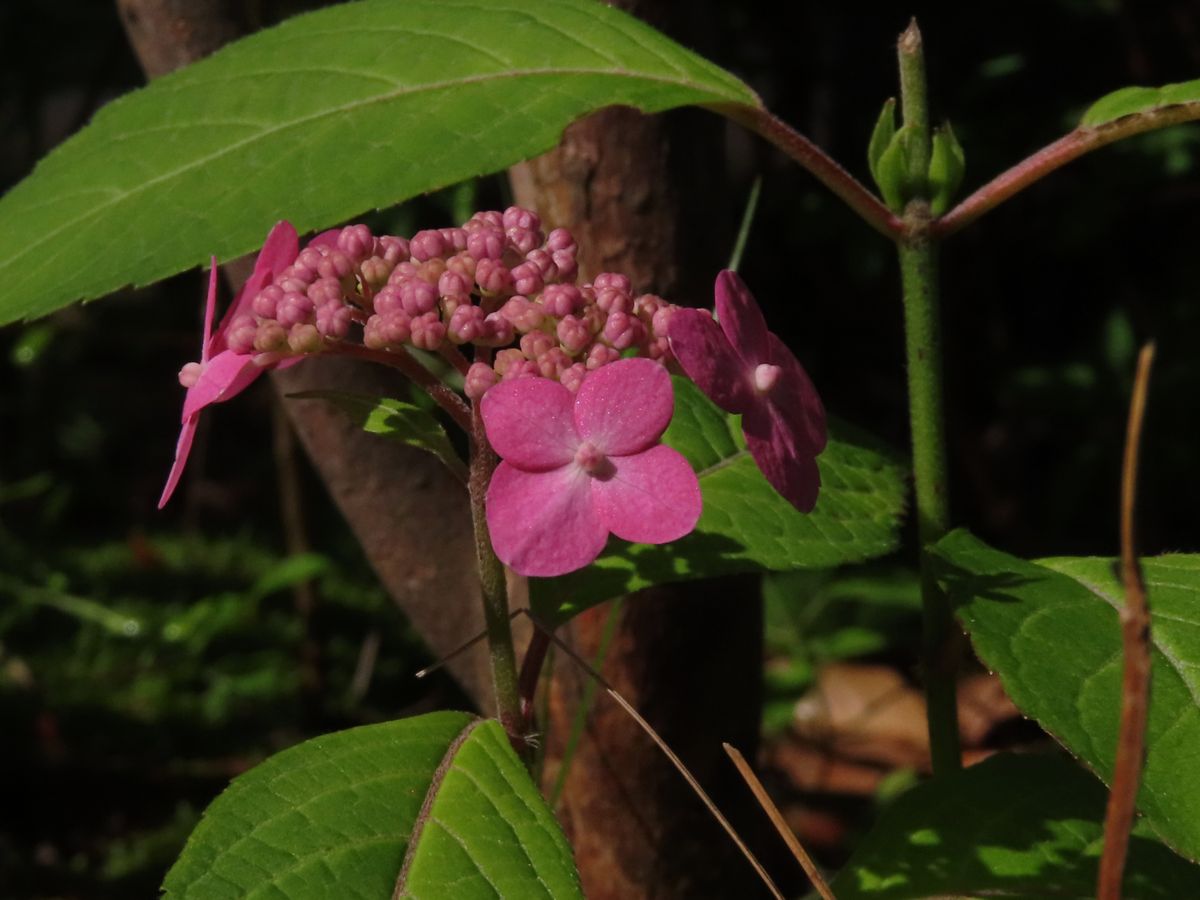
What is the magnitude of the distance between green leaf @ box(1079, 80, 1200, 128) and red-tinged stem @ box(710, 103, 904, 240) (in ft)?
0.60

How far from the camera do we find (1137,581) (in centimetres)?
67

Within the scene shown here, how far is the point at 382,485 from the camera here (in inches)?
67.4

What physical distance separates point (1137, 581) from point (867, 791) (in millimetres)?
2275

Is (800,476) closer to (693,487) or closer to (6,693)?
(693,487)

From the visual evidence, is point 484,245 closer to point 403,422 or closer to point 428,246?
point 428,246

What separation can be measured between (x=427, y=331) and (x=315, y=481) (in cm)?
275

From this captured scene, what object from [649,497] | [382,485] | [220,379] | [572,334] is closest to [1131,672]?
[649,497]

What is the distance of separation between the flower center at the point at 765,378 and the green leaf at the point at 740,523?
0.22 m

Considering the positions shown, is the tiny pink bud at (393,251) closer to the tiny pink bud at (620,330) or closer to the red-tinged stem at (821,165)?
the tiny pink bud at (620,330)

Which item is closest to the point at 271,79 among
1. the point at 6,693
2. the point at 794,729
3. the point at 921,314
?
the point at 921,314

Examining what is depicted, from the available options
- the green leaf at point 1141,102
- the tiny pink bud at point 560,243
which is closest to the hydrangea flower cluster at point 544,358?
the tiny pink bud at point 560,243

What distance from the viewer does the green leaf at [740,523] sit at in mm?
1145

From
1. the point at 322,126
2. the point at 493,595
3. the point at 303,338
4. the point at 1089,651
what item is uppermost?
the point at 322,126

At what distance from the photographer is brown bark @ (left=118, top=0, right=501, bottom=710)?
1.66m
